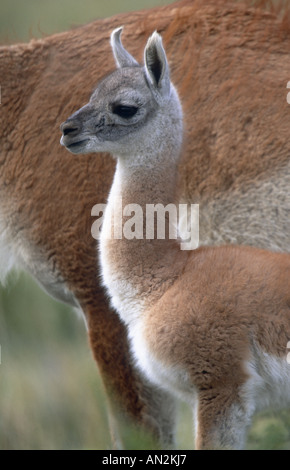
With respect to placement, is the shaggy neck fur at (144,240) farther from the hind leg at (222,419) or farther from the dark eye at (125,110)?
the hind leg at (222,419)

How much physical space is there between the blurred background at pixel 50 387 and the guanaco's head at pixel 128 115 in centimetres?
132

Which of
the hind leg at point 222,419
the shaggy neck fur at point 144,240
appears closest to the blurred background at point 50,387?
the hind leg at point 222,419

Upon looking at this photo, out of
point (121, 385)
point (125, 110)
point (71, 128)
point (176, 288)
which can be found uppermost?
point (125, 110)

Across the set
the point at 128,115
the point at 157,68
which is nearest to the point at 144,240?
the point at 128,115

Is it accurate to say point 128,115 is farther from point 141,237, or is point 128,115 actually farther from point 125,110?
point 141,237

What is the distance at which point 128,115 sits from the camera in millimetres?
4375

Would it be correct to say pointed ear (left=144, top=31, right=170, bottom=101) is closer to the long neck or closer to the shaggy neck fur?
the shaggy neck fur

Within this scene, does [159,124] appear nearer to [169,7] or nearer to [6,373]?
[169,7]

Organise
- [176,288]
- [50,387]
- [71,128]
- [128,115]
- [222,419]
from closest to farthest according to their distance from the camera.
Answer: [222,419] < [176,288] < [71,128] < [128,115] < [50,387]

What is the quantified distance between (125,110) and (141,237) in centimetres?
67

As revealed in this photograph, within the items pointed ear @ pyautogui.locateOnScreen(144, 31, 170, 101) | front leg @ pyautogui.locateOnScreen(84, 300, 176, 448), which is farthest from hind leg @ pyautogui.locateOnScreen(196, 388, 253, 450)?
pointed ear @ pyautogui.locateOnScreen(144, 31, 170, 101)

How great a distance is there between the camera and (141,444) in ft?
12.8

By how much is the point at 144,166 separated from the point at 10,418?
190 centimetres

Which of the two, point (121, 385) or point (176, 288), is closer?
point (176, 288)
